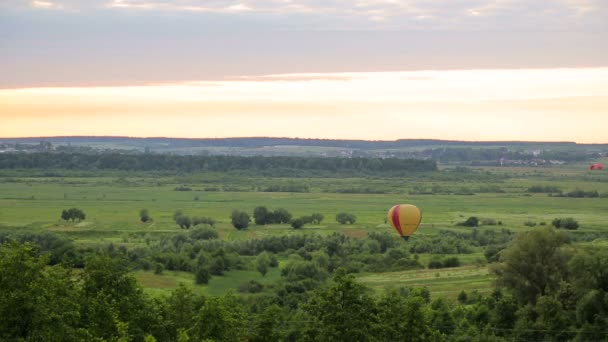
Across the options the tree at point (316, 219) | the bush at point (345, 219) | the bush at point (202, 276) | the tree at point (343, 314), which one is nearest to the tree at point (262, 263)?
the bush at point (202, 276)

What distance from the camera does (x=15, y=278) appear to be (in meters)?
31.6

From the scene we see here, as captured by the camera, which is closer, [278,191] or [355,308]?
[355,308]

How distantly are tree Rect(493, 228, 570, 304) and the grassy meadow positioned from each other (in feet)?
15.9

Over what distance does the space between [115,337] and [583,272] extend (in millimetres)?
24041

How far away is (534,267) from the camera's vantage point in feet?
171

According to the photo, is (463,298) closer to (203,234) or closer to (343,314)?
(343,314)

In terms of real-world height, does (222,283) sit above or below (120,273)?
below

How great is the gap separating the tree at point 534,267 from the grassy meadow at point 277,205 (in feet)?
15.9

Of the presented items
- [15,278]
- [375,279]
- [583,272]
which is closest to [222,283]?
[375,279]

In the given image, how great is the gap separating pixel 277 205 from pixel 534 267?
77.7m

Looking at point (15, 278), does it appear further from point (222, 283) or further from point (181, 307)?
point (222, 283)

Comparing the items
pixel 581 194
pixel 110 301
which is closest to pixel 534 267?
pixel 110 301

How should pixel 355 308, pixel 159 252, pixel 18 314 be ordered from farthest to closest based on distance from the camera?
pixel 159 252 → pixel 355 308 → pixel 18 314

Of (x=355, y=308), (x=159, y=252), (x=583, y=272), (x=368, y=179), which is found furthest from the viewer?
(x=368, y=179)
